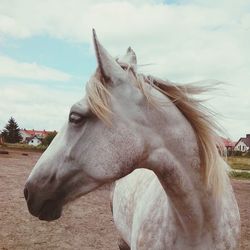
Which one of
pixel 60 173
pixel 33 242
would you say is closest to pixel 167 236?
pixel 60 173

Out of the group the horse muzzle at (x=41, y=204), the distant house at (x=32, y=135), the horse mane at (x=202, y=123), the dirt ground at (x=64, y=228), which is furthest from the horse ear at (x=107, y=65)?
the distant house at (x=32, y=135)

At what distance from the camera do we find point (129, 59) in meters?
2.88

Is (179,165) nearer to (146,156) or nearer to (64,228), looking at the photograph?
(146,156)

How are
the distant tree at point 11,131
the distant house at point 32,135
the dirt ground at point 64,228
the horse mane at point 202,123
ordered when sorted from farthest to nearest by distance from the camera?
the distant house at point 32,135
the distant tree at point 11,131
the dirt ground at point 64,228
the horse mane at point 202,123

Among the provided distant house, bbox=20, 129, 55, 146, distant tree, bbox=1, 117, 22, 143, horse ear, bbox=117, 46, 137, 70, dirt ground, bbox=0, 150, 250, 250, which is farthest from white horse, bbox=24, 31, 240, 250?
distant house, bbox=20, 129, 55, 146

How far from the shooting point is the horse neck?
8.82 ft

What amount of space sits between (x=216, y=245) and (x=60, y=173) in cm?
123

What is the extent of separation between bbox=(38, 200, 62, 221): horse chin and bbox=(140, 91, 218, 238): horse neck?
1.96ft

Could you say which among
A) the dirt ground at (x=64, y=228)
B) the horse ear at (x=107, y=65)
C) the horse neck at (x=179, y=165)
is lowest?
the dirt ground at (x=64, y=228)

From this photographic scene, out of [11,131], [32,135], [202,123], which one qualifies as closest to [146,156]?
[202,123]

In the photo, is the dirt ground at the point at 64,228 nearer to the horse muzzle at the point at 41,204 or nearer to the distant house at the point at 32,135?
the horse muzzle at the point at 41,204

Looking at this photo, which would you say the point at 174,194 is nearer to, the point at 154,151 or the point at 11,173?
the point at 154,151

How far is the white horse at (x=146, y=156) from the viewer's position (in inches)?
99.9

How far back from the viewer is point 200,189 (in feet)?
9.29
